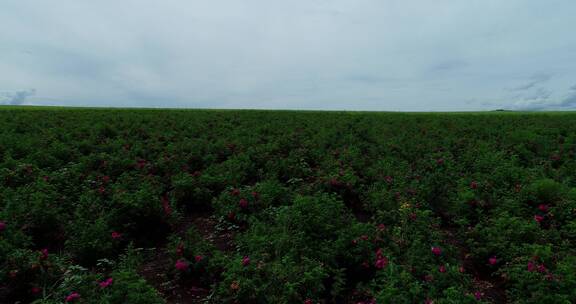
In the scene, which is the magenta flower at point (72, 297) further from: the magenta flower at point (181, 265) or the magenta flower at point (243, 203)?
the magenta flower at point (243, 203)

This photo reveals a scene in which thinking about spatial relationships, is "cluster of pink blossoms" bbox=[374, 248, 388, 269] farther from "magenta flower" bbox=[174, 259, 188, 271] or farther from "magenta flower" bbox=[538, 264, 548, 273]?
"magenta flower" bbox=[174, 259, 188, 271]


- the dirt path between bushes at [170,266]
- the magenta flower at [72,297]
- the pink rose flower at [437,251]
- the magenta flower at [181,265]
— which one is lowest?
the dirt path between bushes at [170,266]

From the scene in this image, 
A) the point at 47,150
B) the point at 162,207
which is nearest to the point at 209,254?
the point at 162,207

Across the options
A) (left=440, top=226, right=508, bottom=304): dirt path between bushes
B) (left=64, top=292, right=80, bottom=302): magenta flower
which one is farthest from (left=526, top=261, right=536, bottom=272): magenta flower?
Result: (left=64, top=292, right=80, bottom=302): magenta flower

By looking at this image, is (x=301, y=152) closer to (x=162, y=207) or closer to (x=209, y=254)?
(x=162, y=207)

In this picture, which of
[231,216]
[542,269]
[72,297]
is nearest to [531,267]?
[542,269]

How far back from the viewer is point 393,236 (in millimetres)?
4613

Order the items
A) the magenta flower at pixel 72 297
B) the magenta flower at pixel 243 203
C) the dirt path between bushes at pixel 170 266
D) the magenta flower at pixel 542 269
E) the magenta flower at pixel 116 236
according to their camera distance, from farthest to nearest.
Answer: the magenta flower at pixel 243 203 < the magenta flower at pixel 116 236 < the dirt path between bushes at pixel 170 266 < the magenta flower at pixel 542 269 < the magenta flower at pixel 72 297

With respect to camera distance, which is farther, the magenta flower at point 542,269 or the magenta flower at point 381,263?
the magenta flower at point 381,263

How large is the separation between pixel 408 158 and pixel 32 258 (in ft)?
29.8

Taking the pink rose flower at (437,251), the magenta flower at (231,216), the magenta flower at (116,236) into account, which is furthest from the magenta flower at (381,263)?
the magenta flower at (116,236)

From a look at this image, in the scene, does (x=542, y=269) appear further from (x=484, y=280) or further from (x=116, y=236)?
(x=116, y=236)

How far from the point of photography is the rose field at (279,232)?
3.64 m

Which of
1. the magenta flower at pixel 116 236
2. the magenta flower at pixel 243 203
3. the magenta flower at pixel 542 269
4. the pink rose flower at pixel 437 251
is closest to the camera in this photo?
the magenta flower at pixel 542 269
